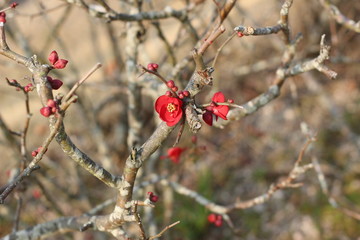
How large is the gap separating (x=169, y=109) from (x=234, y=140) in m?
3.92

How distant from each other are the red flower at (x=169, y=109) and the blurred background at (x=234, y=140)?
1.13 meters

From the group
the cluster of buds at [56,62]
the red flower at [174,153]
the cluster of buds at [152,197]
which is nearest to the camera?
the cluster of buds at [56,62]

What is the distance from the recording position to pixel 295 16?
5422 mm

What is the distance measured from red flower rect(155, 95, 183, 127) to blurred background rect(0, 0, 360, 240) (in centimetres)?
113

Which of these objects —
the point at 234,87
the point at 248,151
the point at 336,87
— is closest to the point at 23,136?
the point at 248,151

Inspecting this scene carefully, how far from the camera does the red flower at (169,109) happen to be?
1.30 metres

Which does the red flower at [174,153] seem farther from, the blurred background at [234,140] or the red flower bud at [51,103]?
the red flower bud at [51,103]

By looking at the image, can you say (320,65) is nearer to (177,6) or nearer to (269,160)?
(269,160)

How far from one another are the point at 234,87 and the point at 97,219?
4.39 m

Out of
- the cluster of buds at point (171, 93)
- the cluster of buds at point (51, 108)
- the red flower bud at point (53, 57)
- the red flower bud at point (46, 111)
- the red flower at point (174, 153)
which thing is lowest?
the red flower bud at point (46, 111)

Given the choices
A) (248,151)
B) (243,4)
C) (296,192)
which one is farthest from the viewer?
(243,4)

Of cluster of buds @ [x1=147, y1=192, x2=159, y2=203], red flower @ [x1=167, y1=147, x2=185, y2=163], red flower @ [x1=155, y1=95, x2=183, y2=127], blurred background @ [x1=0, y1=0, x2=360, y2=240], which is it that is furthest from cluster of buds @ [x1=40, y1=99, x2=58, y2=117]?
blurred background @ [x1=0, y1=0, x2=360, y2=240]

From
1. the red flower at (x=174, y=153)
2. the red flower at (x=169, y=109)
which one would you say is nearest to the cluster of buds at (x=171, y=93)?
the red flower at (x=169, y=109)

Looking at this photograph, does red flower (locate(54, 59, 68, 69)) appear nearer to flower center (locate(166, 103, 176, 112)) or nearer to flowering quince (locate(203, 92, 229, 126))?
flower center (locate(166, 103, 176, 112))
